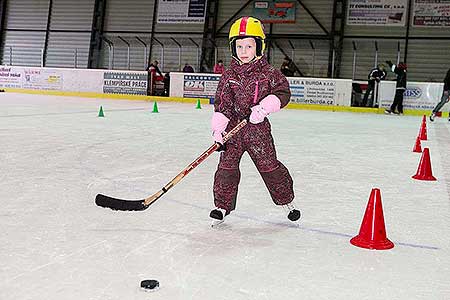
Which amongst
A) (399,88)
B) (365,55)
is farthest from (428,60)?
(399,88)

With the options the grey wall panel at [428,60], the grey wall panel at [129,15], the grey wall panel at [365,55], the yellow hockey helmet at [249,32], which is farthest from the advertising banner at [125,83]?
the yellow hockey helmet at [249,32]

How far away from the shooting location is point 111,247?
2.36m

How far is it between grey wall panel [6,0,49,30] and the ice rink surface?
62.6 feet

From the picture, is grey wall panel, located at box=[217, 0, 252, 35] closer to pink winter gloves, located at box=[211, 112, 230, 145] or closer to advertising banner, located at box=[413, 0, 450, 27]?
advertising banner, located at box=[413, 0, 450, 27]

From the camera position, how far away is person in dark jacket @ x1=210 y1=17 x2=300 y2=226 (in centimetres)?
258

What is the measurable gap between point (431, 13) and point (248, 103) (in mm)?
17821

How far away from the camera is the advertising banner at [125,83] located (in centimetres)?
1692

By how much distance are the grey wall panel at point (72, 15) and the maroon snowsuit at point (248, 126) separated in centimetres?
2074

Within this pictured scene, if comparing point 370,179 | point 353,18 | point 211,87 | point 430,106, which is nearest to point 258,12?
point 353,18

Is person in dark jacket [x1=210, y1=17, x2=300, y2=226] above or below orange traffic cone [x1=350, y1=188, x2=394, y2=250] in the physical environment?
above

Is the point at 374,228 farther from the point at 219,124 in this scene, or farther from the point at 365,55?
the point at 365,55

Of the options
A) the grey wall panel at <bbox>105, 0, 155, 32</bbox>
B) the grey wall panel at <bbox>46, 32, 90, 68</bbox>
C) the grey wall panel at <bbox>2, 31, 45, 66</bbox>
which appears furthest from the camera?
the grey wall panel at <bbox>2, 31, 45, 66</bbox>

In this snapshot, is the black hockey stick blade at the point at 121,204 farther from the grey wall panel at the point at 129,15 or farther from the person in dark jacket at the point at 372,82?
the grey wall panel at the point at 129,15

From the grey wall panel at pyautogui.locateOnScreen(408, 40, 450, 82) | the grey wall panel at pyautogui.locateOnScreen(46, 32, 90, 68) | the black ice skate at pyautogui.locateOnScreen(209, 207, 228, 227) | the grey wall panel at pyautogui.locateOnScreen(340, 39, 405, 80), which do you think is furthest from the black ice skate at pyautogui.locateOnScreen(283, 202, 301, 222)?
the grey wall panel at pyautogui.locateOnScreen(46, 32, 90, 68)
